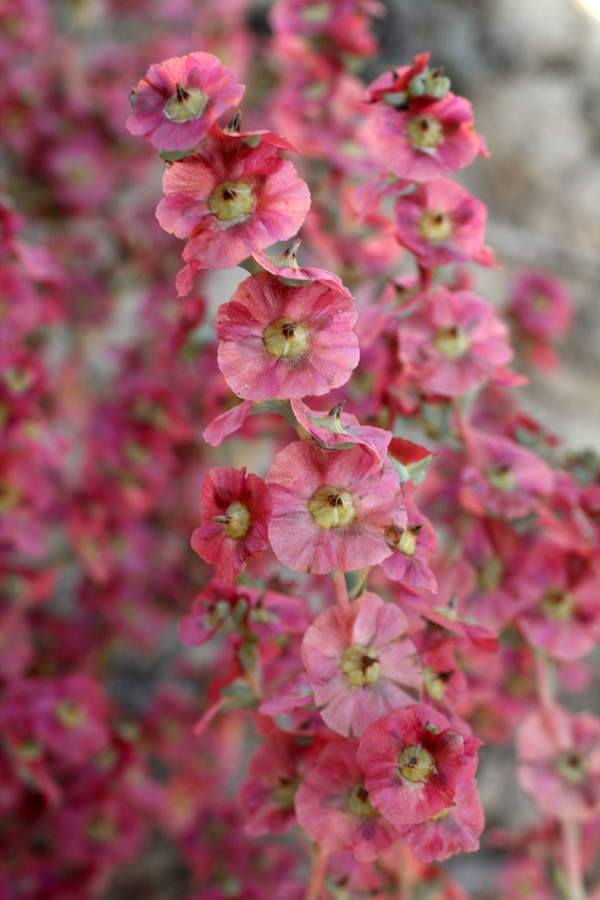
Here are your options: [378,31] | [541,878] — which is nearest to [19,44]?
[378,31]

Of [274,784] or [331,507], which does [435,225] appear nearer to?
[331,507]

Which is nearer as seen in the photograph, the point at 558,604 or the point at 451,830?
the point at 451,830

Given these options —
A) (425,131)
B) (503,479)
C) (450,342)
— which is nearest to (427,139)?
(425,131)

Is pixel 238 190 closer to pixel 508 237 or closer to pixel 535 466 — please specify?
pixel 535 466

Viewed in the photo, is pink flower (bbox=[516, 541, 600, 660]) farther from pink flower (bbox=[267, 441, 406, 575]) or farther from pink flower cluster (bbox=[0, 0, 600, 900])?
pink flower (bbox=[267, 441, 406, 575])

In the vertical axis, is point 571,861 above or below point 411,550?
below

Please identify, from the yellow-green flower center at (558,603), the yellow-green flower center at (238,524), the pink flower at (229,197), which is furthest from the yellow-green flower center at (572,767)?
the pink flower at (229,197)
